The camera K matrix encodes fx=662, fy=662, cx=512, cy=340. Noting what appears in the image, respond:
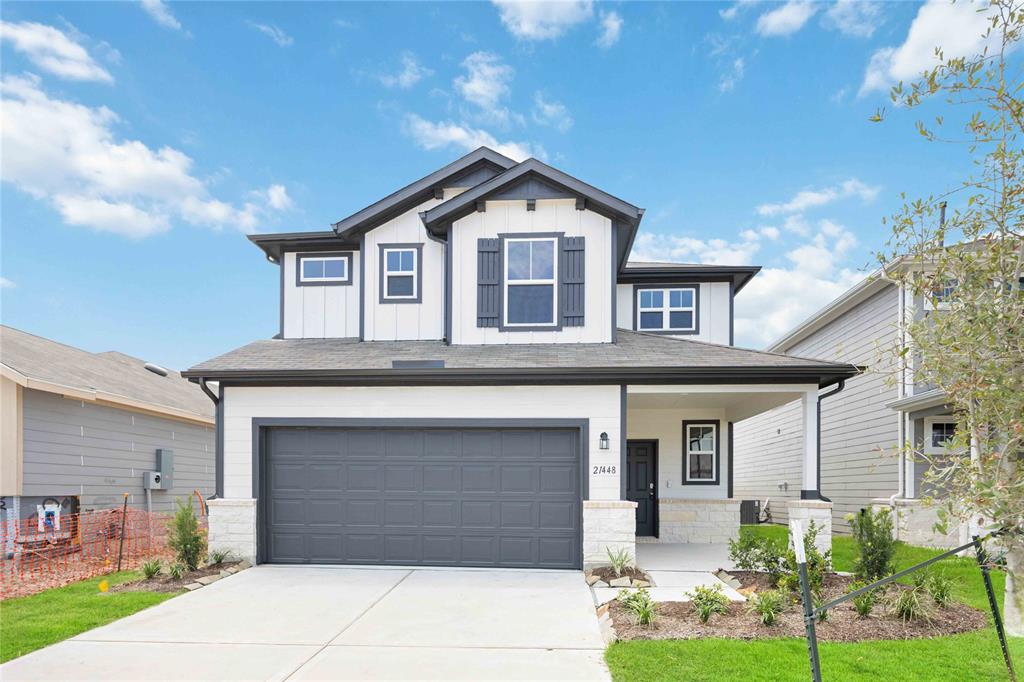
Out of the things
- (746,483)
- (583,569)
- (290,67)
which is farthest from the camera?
(746,483)

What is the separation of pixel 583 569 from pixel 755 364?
425 centimetres

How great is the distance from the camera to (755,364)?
10.5 metres

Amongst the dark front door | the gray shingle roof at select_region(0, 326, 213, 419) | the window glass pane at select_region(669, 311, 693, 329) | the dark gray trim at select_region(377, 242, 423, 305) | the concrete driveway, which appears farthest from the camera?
the dark front door

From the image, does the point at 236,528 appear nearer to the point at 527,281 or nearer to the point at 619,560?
the point at 619,560

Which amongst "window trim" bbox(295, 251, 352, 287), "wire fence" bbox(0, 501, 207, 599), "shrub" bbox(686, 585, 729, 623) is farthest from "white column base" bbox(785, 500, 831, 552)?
"wire fence" bbox(0, 501, 207, 599)

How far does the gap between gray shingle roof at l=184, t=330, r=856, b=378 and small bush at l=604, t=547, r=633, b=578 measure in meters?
2.82

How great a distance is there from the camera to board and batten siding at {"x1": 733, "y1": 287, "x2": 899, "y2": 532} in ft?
49.7

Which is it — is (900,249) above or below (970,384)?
above

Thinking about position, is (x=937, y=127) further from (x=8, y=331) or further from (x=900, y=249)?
(x=8, y=331)

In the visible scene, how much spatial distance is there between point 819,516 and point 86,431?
560 inches

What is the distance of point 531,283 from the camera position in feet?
39.5

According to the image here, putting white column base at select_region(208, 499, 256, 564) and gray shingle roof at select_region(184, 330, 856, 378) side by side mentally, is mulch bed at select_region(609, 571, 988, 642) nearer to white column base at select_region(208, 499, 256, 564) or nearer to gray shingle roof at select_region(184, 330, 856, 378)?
gray shingle roof at select_region(184, 330, 856, 378)

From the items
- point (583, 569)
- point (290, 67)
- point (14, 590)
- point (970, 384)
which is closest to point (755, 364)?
point (583, 569)

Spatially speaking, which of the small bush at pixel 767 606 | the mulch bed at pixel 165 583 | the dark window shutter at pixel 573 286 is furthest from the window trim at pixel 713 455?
the mulch bed at pixel 165 583
